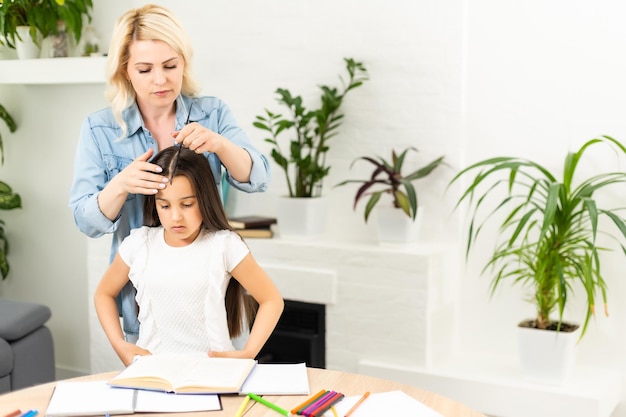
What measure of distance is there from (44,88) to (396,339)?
219 cm

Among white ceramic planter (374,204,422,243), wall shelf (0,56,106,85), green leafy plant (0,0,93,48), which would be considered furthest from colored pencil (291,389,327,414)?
green leafy plant (0,0,93,48)

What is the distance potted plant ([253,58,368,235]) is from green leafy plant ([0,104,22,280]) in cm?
143

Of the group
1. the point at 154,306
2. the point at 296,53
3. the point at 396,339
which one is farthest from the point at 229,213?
the point at 154,306

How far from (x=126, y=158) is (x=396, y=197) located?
132 cm

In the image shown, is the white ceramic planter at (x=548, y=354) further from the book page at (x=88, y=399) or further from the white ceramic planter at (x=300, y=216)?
the book page at (x=88, y=399)

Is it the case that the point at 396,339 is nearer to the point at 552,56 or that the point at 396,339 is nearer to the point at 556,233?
the point at 556,233

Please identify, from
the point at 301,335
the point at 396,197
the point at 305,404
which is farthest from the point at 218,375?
the point at 301,335

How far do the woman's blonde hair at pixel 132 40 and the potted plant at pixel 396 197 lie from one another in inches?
50.3

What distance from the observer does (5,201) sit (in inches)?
161

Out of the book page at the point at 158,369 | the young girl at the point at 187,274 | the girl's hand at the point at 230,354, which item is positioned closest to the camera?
the book page at the point at 158,369

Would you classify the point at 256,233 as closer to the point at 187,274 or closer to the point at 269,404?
the point at 187,274

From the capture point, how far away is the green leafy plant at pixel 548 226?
2.86m

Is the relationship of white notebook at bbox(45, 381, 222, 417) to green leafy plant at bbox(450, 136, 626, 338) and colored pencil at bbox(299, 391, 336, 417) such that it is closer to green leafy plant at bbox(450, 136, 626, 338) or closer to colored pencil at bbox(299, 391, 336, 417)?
colored pencil at bbox(299, 391, 336, 417)

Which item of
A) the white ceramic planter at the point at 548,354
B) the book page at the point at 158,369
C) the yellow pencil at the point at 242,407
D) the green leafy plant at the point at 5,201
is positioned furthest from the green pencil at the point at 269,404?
the green leafy plant at the point at 5,201
